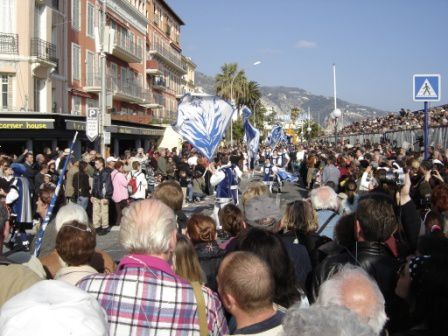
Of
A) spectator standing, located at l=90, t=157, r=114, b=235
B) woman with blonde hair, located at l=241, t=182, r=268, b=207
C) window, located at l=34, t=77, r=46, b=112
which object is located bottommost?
spectator standing, located at l=90, t=157, r=114, b=235

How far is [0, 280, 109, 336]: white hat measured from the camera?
1900mm

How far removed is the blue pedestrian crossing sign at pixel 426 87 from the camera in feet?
34.9

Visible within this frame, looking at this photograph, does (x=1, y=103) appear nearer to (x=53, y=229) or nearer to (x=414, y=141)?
(x=414, y=141)

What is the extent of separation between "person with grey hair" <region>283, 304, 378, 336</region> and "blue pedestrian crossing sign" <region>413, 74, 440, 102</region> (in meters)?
9.33

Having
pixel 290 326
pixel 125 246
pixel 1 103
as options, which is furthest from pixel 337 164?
pixel 1 103

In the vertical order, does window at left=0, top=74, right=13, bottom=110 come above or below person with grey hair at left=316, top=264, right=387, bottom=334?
above

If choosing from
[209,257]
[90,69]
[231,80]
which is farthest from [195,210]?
[231,80]

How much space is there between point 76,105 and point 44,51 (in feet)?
22.3

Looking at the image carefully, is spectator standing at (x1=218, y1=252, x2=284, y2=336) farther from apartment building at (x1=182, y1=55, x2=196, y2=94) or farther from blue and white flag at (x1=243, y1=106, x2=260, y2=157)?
apartment building at (x1=182, y1=55, x2=196, y2=94)

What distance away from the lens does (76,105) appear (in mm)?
36312

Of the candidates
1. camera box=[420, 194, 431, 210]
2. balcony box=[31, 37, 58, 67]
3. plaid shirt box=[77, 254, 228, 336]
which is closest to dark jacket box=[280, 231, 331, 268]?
plaid shirt box=[77, 254, 228, 336]

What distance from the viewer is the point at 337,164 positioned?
16.6m

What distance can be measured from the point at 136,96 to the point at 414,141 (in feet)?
107

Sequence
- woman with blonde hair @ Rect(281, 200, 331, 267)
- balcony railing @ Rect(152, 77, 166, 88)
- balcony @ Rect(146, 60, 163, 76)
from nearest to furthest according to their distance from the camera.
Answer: woman with blonde hair @ Rect(281, 200, 331, 267) < balcony @ Rect(146, 60, 163, 76) < balcony railing @ Rect(152, 77, 166, 88)
